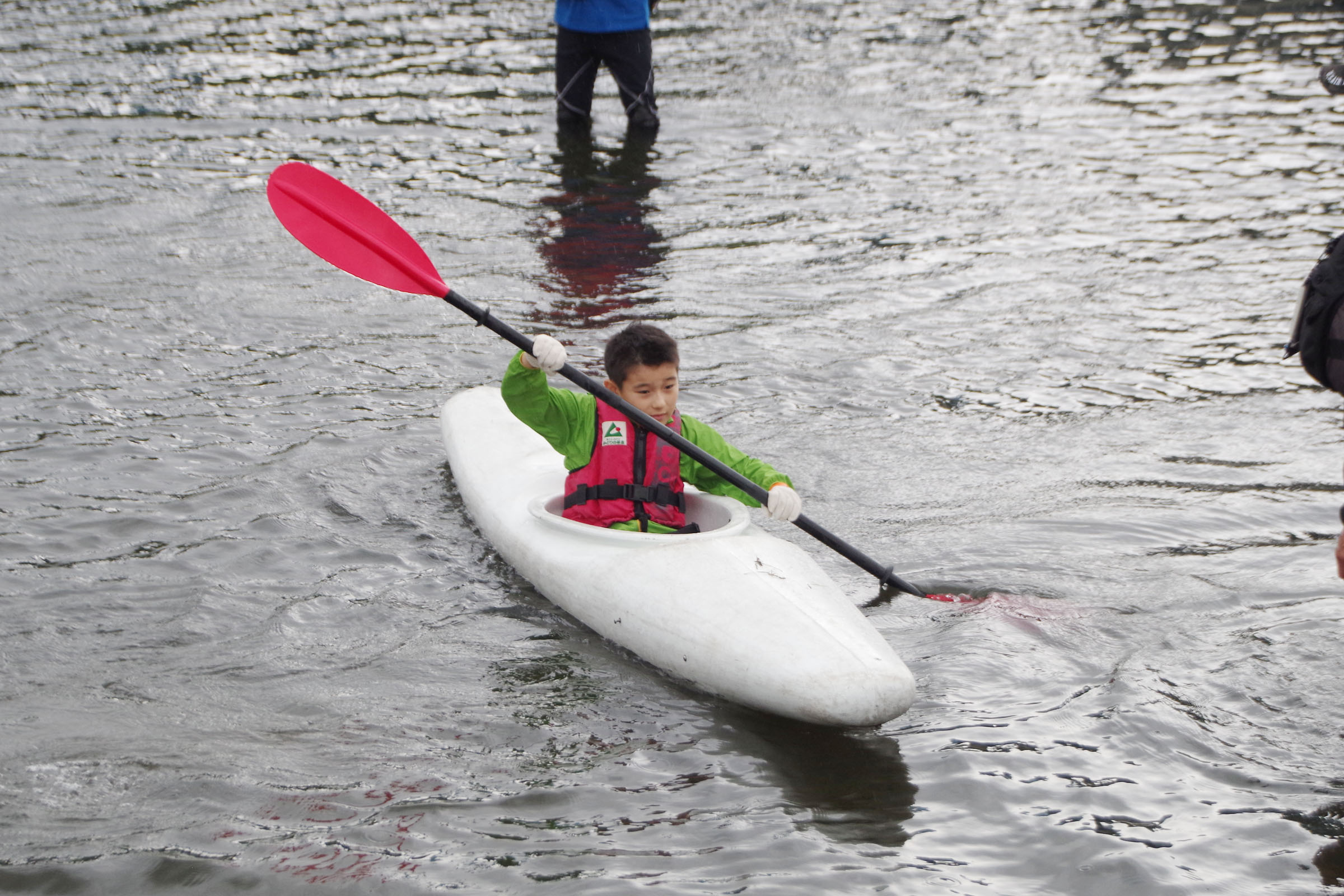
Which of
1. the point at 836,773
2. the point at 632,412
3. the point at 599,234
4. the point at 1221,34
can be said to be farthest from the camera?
the point at 1221,34

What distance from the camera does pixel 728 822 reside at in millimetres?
3234

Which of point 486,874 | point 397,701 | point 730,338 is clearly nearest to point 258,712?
point 397,701

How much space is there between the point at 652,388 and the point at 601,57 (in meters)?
7.23

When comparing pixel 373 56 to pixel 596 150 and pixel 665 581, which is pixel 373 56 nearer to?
A: pixel 596 150

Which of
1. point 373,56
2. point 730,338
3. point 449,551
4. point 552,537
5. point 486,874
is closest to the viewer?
point 486,874

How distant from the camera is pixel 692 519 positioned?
184 inches

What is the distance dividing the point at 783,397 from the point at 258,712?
10.9 ft

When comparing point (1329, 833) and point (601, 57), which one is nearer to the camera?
point (1329, 833)

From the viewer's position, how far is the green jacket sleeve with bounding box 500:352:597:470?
4.32m

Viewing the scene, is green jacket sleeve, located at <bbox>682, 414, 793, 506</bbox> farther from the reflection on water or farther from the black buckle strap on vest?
the reflection on water

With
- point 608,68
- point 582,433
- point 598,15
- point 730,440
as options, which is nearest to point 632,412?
point 582,433

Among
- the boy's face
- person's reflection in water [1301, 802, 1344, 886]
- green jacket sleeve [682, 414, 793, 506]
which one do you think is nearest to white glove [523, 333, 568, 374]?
the boy's face

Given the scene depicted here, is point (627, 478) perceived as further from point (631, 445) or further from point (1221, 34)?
point (1221, 34)

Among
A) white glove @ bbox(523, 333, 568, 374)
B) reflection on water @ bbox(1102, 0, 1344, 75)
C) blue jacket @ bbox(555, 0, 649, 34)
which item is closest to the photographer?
white glove @ bbox(523, 333, 568, 374)
